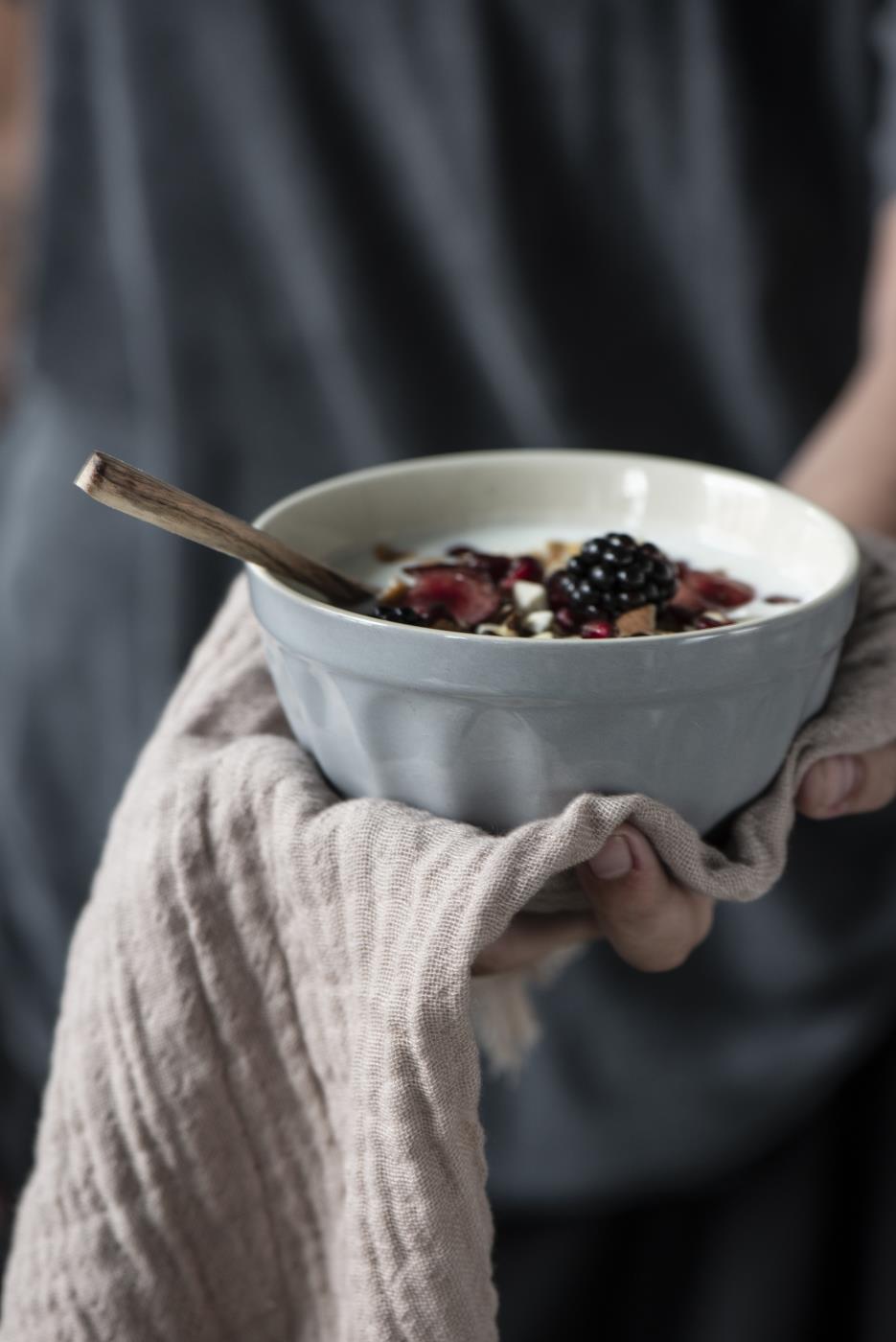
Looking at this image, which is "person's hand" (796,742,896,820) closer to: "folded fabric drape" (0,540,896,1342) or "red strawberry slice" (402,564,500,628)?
"folded fabric drape" (0,540,896,1342)

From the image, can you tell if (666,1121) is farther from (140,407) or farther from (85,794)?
(140,407)

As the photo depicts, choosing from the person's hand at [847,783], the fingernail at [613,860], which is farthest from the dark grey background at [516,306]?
the fingernail at [613,860]

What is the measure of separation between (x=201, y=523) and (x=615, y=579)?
0.43ft

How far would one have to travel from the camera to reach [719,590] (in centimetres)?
45

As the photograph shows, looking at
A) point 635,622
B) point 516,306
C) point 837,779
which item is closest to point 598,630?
point 635,622

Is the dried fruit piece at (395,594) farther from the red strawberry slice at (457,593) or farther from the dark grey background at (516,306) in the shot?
the dark grey background at (516,306)

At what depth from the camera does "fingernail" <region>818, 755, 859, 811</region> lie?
0.43m

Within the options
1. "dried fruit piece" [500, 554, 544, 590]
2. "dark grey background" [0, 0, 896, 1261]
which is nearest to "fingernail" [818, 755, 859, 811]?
"dried fruit piece" [500, 554, 544, 590]

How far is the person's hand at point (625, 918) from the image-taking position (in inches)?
15.1

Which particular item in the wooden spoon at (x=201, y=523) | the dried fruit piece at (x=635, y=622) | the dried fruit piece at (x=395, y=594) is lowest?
the dried fruit piece at (x=635, y=622)

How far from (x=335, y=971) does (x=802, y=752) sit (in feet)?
0.57

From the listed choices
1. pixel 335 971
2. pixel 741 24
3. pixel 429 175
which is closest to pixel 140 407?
pixel 429 175

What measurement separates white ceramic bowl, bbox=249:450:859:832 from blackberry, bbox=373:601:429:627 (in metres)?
0.03

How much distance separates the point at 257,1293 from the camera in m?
0.45
